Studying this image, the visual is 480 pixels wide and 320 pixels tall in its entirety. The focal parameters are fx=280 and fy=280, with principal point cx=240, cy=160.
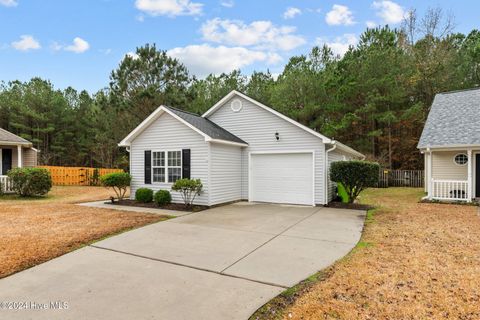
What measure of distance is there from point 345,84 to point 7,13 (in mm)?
21653

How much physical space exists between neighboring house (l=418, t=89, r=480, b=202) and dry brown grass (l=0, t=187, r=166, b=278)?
39.7ft

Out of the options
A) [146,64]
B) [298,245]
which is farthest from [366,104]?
[298,245]

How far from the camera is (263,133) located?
460 inches

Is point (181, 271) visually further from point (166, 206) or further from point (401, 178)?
point (401, 178)

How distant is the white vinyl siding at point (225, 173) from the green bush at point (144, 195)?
8.43ft

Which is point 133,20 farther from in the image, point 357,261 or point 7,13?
point 357,261

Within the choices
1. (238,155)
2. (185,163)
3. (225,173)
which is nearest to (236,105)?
(238,155)

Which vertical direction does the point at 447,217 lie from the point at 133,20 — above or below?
below

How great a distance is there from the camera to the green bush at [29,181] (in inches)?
506

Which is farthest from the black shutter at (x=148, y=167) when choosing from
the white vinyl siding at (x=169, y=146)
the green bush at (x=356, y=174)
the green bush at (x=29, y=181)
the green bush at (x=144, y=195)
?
the green bush at (x=356, y=174)

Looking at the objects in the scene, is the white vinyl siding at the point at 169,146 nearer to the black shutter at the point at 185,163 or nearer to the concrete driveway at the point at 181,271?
the black shutter at the point at 185,163

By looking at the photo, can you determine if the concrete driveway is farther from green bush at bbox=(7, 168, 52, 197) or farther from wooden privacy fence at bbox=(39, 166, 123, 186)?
wooden privacy fence at bbox=(39, 166, 123, 186)

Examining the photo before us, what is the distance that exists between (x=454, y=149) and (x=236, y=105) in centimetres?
963

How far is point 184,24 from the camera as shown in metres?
14.5
